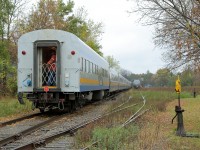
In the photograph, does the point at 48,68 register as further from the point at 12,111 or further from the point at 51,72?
the point at 12,111

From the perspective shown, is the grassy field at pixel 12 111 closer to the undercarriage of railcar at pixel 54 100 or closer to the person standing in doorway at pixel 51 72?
the undercarriage of railcar at pixel 54 100

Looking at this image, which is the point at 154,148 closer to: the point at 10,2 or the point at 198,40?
the point at 198,40

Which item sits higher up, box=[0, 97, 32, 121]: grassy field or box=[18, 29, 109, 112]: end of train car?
box=[18, 29, 109, 112]: end of train car

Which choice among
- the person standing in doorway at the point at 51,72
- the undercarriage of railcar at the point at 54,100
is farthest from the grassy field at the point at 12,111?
the person standing in doorway at the point at 51,72

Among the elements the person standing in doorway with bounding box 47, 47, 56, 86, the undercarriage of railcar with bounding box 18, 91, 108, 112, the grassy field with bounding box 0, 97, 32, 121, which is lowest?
the grassy field with bounding box 0, 97, 32, 121

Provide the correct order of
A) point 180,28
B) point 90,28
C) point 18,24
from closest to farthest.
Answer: point 180,28
point 18,24
point 90,28

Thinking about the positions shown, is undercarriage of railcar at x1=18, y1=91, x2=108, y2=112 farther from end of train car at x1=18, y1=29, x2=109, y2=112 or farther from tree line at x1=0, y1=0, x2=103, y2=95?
→ tree line at x1=0, y1=0, x2=103, y2=95

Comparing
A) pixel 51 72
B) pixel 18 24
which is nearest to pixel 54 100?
pixel 51 72

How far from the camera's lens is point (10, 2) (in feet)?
106

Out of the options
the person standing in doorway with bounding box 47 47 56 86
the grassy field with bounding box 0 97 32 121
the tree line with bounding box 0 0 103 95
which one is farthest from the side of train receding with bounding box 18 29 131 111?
the tree line with bounding box 0 0 103 95

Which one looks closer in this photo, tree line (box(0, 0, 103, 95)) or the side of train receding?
the side of train receding

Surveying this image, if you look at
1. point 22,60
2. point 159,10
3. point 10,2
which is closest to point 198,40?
point 159,10

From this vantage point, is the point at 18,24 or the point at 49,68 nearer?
the point at 49,68

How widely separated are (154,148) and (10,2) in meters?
27.0
